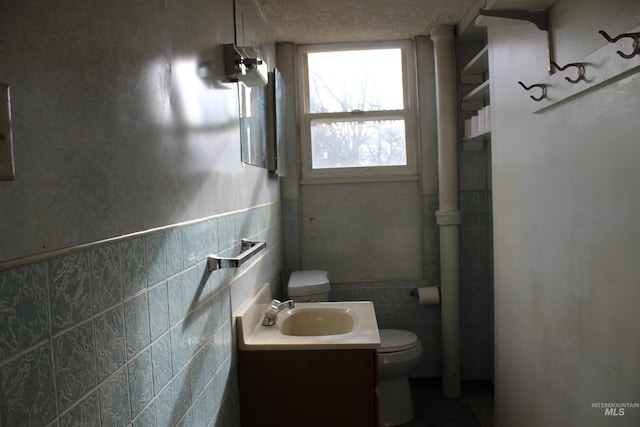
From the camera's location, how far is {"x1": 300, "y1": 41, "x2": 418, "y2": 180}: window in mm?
2998

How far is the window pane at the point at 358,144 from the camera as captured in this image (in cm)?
302

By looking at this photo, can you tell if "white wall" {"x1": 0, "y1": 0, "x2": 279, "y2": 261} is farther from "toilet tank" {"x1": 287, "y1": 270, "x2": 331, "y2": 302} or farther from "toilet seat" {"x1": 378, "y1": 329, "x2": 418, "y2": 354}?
"toilet seat" {"x1": 378, "y1": 329, "x2": 418, "y2": 354}

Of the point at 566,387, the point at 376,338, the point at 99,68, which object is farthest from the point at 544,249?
the point at 99,68

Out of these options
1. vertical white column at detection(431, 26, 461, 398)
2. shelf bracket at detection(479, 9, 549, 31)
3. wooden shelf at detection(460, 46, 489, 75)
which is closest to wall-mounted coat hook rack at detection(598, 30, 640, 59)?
shelf bracket at detection(479, 9, 549, 31)

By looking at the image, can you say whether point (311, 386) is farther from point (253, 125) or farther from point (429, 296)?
point (429, 296)

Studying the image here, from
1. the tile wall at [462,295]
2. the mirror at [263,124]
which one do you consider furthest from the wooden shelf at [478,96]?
the mirror at [263,124]

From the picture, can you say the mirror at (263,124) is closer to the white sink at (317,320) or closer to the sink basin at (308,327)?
the sink basin at (308,327)

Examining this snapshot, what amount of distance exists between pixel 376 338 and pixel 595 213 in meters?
0.87

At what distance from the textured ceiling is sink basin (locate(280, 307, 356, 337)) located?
1.57 metres

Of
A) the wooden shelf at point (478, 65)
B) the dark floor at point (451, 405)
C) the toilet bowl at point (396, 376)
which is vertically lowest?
the dark floor at point (451, 405)

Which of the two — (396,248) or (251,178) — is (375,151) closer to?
(396,248)

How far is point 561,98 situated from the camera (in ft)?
4.80

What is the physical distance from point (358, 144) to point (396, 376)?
59.3 inches

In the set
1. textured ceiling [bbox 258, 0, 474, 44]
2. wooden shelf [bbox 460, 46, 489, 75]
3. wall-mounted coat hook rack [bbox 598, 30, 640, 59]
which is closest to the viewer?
wall-mounted coat hook rack [bbox 598, 30, 640, 59]
